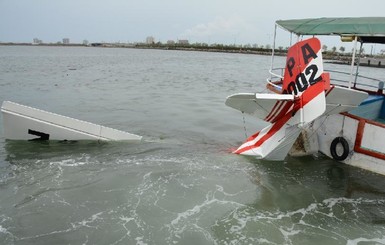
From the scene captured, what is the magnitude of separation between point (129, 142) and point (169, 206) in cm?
488

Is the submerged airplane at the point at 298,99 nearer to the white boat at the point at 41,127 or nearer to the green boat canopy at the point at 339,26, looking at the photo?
the green boat canopy at the point at 339,26

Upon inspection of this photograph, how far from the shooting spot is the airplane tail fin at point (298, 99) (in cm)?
750

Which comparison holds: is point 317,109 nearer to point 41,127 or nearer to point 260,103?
point 260,103

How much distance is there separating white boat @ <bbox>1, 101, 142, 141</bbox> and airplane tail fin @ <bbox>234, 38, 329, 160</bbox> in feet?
19.4

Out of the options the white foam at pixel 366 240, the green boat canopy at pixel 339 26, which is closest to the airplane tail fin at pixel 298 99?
the green boat canopy at pixel 339 26

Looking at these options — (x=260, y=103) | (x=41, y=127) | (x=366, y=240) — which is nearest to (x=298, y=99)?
(x=260, y=103)

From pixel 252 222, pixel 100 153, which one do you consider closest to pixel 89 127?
pixel 100 153

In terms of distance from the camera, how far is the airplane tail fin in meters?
7.50

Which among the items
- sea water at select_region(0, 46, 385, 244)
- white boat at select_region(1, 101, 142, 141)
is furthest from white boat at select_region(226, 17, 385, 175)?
white boat at select_region(1, 101, 142, 141)

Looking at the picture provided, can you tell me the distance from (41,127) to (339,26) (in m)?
10.1

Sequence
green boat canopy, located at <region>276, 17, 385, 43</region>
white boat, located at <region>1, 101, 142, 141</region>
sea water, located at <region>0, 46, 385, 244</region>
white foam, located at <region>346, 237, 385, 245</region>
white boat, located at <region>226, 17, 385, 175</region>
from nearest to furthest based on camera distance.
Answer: white foam, located at <region>346, 237, 385, 245</region> < sea water, located at <region>0, 46, 385, 244</region> < white boat, located at <region>226, 17, 385, 175</region> < green boat canopy, located at <region>276, 17, 385, 43</region> < white boat, located at <region>1, 101, 142, 141</region>

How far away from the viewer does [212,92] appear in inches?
1050

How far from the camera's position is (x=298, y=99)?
313 inches

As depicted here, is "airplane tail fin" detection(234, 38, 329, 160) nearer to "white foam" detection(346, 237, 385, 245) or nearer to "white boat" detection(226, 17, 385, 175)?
"white boat" detection(226, 17, 385, 175)
